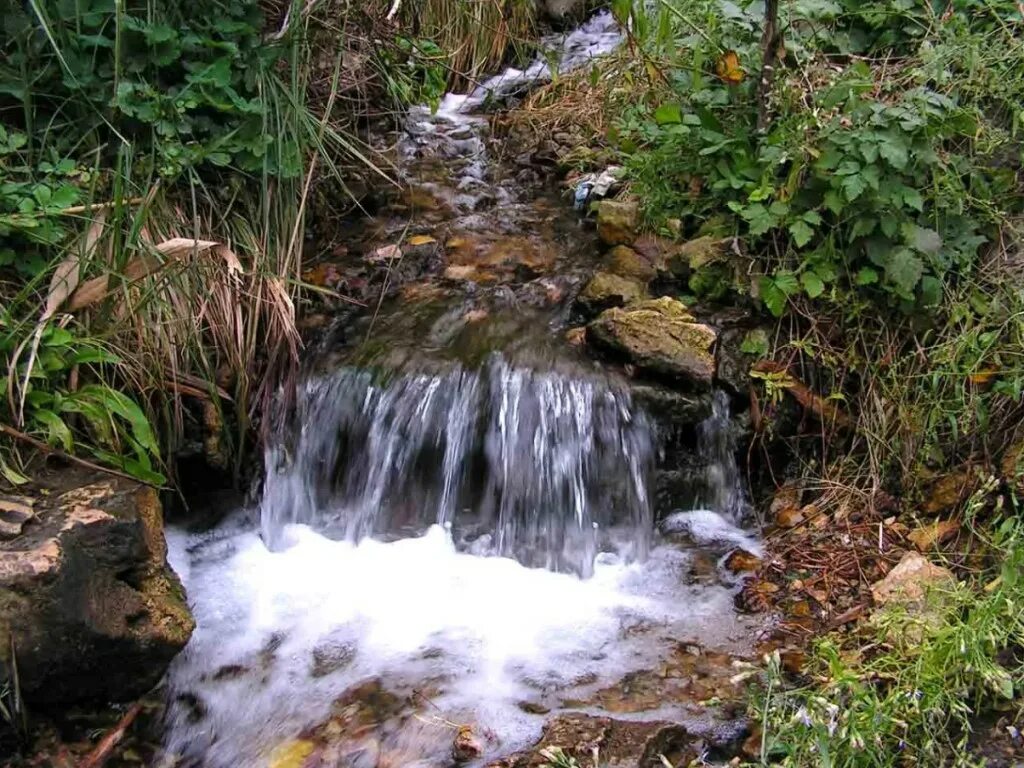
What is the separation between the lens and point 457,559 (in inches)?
111

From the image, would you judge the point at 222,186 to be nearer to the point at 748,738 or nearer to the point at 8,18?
the point at 8,18

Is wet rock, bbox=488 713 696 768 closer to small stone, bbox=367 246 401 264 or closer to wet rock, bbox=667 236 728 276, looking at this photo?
wet rock, bbox=667 236 728 276

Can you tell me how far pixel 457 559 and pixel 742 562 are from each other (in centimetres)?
91

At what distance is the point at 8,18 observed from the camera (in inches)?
103

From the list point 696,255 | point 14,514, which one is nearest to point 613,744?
point 14,514

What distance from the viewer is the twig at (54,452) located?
216 cm

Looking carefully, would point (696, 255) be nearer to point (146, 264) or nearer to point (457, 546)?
point (457, 546)

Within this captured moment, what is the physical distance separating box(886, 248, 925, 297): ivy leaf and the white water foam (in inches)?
42.8

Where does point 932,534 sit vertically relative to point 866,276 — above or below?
below

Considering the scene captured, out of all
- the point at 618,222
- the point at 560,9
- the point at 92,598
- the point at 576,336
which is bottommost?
the point at 576,336

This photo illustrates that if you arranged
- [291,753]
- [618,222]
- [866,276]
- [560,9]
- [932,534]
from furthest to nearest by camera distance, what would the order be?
1. [560,9]
2. [618,222]
3. [866,276]
4. [932,534]
5. [291,753]

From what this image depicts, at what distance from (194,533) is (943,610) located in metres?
2.23

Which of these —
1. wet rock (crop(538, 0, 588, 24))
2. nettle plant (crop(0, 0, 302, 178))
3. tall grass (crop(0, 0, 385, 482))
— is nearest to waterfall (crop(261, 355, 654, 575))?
tall grass (crop(0, 0, 385, 482))

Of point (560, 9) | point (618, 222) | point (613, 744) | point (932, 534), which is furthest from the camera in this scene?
point (560, 9)
